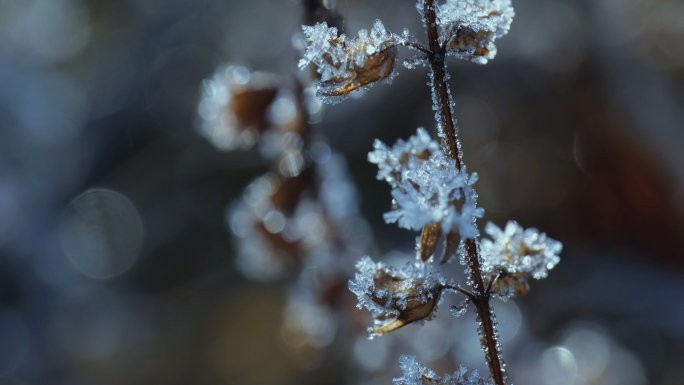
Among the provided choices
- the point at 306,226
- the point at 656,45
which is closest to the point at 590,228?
the point at 656,45

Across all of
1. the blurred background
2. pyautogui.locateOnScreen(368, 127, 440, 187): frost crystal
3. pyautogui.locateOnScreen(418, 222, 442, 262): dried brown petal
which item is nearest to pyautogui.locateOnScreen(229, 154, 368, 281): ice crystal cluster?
the blurred background

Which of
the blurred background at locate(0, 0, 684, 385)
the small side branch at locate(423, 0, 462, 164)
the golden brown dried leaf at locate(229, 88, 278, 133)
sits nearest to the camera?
the small side branch at locate(423, 0, 462, 164)

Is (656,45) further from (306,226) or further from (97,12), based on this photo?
(97,12)

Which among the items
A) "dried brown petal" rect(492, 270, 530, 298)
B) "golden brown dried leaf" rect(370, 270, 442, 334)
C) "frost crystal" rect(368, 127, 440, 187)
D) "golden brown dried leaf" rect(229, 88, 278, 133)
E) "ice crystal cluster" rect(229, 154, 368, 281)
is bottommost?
"golden brown dried leaf" rect(370, 270, 442, 334)

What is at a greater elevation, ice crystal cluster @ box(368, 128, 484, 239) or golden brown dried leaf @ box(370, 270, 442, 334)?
ice crystal cluster @ box(368, 128, 484, 239)

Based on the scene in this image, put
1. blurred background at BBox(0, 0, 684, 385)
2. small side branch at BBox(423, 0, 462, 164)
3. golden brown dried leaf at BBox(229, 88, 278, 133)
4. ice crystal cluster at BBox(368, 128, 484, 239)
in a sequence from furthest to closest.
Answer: blurred background at BBox(0, 0, 684, 385), golden brown dried leaf at BBox(229, 88, 278, 133), small side branch at BBox(423, 0, 462, 164), ice crystal cluster at BBox(368, 128, 484, 239)

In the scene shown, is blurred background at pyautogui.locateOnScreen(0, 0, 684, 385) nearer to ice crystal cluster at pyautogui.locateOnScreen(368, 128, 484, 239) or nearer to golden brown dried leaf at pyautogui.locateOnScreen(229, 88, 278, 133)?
golden brown dried leaf at pyautogui.locateOnScreen(229, 88, 278, 133)

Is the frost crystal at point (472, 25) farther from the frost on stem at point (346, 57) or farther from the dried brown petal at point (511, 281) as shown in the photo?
the dried brown petal at point (511, 281)
